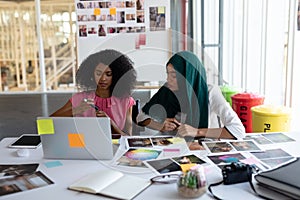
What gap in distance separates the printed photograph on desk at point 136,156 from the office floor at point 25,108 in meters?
1.91

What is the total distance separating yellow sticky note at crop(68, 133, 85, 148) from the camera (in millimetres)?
1594

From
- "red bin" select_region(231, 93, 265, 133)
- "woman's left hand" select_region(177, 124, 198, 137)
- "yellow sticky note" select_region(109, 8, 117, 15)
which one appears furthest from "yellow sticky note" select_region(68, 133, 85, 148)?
"yellow sticky note" select_region(109, 8, 117, 15)

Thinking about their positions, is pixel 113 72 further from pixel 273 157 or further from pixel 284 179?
pixel 284 179

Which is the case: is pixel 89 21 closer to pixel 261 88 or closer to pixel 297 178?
pixel 261 88

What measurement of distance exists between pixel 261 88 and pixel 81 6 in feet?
11.6

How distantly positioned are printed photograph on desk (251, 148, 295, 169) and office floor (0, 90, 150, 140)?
206 centimetres

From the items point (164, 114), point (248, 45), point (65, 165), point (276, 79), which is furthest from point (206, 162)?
point (248, 45)

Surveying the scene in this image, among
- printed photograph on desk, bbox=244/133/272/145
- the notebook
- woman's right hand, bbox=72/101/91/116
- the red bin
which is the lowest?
the red bin

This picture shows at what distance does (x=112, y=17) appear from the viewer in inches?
233

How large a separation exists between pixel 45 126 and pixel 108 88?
78cm

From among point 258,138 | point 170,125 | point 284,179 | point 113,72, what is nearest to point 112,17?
point 113,72

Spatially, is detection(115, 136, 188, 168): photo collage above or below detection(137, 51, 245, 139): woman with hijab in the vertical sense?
below

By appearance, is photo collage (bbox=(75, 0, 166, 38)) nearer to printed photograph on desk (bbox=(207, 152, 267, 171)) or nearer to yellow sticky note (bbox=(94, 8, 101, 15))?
yellow sticky note (bbox=(94, 8, 101, 15))

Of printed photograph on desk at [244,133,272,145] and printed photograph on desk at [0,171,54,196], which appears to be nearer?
printed photograph on desk at [0,171,54,196]
